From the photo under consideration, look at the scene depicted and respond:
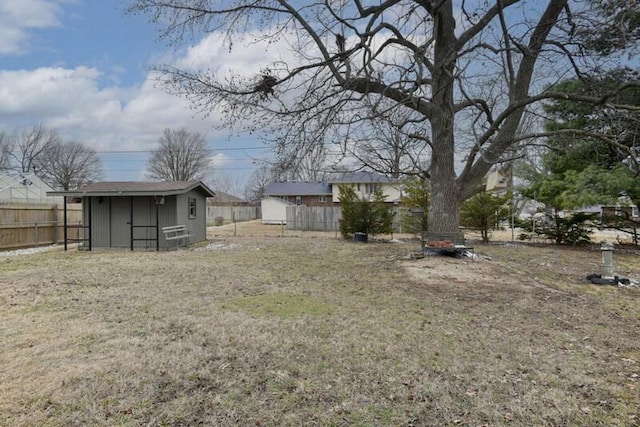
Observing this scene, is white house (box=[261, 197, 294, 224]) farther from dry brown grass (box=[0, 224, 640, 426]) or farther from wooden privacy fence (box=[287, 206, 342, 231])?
dry brown grass (box=[0, 224, 640, 426])

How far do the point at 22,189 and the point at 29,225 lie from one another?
30.3 feet

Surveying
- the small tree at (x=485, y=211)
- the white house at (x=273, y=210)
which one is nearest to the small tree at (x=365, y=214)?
the small tree at (x=485, y=211)

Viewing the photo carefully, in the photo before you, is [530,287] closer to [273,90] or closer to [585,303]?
[585,303]

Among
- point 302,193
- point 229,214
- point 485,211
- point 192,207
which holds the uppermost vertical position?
point 302,193

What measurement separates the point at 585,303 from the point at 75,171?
5266 centimetres

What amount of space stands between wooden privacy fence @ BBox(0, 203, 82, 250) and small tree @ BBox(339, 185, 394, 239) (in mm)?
11289

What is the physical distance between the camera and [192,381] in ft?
10.4

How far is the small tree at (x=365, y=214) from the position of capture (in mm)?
17609

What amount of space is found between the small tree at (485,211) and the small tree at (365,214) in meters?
3.34

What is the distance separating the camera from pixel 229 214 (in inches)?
1635

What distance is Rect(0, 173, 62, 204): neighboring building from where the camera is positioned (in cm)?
2102

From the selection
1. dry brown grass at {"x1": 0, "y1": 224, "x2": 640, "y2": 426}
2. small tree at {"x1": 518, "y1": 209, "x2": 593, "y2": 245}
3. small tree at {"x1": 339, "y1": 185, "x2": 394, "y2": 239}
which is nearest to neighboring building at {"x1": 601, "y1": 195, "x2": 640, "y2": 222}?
small tree at {"x1": 518, "y1": 209, "x2": 593, "y2": 245}

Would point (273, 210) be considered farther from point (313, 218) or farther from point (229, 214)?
point (313, 218)

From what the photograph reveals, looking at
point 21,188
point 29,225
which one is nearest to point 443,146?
point 29,225
